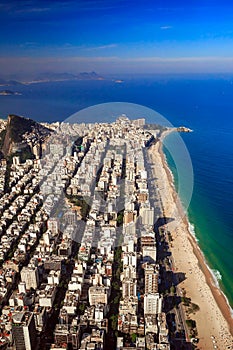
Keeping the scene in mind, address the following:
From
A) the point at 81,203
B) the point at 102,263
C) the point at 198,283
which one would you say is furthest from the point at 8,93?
the point at 198,283

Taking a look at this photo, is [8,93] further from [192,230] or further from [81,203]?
[192,230]

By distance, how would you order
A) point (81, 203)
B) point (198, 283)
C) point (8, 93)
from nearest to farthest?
point (198, 283)
point (81, 203)
point (8, 93)

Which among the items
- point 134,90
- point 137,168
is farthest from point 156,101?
point 137,168

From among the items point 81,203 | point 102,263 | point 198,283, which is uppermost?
point 81,203

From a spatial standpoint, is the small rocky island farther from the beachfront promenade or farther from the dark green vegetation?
the dark green vegetation

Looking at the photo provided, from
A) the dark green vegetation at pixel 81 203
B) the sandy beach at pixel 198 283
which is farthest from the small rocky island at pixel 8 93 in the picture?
the sandy beach at pixel 198 283

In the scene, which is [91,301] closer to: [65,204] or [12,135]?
[65,204]
